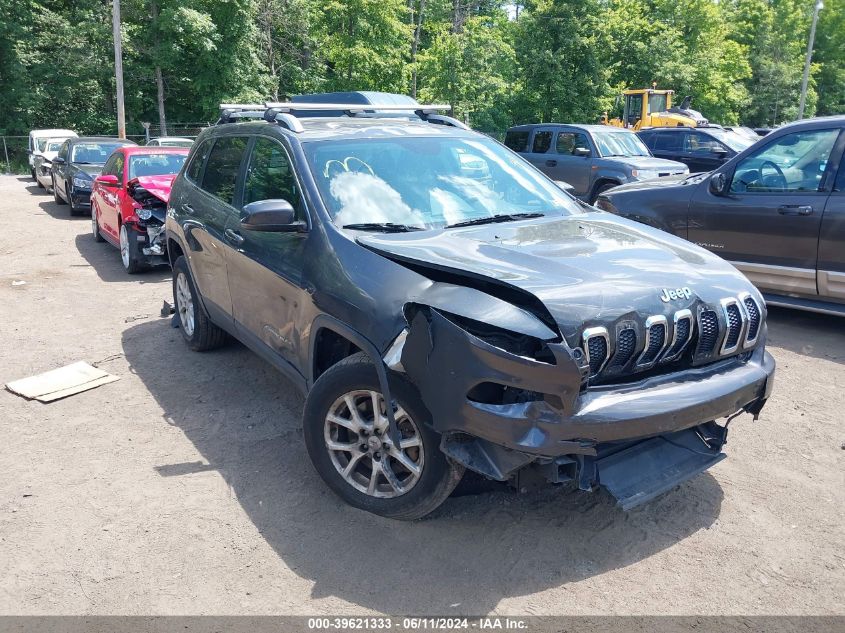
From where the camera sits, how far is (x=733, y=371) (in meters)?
3.46

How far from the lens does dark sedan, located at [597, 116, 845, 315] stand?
633 cm

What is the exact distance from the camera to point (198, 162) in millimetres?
5953

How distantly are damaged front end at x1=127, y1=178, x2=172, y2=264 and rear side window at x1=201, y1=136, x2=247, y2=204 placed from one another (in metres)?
3.87

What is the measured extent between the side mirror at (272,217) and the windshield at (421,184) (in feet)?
0.71

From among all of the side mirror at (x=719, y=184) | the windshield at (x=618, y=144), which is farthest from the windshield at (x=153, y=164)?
the windshield at (x=618, y=144)

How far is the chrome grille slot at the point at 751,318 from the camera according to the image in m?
3.57

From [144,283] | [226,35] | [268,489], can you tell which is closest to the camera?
[268,489]

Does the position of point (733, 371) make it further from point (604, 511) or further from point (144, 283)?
point (144, 283)

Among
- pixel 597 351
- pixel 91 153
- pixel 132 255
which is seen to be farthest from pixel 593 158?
pixel 597 351

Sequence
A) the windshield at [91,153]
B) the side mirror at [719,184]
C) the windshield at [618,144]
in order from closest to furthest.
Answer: the side mirror at [719,184] → the windshield at [618,144] → the windshield at [91,153]

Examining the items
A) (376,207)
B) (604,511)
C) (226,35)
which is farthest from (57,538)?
(226,35)

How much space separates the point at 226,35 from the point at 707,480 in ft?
112

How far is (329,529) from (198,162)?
363 centimetres

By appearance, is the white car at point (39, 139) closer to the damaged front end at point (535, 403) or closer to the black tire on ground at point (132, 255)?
the black tire on ground at point (132, 255)
